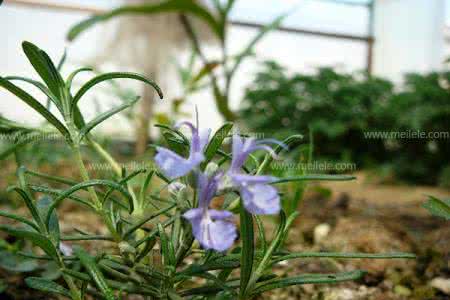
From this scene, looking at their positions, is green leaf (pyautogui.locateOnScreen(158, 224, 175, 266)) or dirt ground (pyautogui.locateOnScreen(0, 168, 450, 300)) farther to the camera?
dirt ground (pyautogui.locateOnScreen(0, 168, 450, 300))

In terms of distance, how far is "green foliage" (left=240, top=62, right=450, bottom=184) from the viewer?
3188 millimetres

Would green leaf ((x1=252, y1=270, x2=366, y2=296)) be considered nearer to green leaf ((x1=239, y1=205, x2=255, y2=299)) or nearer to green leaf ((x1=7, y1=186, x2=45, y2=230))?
green leaf ((x1=239, y1=205, x2=255, y2=299))

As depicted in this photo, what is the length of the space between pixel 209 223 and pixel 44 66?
0.90ft

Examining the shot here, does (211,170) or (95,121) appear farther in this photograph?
(95,121)

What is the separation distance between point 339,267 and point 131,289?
0.63 m

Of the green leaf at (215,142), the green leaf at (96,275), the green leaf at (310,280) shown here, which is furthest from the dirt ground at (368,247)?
the green leaf at (96,275)

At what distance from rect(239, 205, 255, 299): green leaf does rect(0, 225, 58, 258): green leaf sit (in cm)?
20

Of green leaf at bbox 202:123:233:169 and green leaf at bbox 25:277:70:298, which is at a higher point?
green leaf at bbox 202:123:233:169

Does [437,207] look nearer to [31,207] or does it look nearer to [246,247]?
[246,247]

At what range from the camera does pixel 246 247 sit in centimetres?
53

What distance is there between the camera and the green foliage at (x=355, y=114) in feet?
10.5

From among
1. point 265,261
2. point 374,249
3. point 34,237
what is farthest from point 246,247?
point 374,249

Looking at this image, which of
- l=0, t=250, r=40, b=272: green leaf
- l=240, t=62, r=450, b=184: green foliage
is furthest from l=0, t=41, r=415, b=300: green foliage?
l=240, t=62, r=450, b=184: green foliage

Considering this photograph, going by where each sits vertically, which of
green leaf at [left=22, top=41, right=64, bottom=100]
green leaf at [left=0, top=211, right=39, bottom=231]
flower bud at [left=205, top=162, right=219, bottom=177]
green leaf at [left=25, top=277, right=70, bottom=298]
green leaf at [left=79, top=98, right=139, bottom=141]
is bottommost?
green leaf at [left=25, top=277, right=70, bottom=298]
